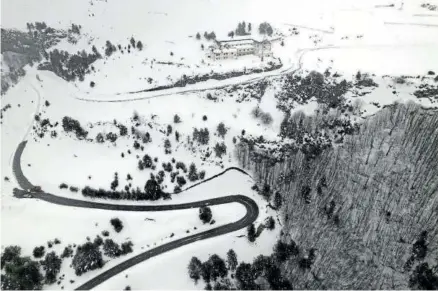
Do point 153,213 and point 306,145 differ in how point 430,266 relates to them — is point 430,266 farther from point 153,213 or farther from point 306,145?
point 153,213

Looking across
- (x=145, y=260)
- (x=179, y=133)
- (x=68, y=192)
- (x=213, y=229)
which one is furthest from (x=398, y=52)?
(x=68, y=192)

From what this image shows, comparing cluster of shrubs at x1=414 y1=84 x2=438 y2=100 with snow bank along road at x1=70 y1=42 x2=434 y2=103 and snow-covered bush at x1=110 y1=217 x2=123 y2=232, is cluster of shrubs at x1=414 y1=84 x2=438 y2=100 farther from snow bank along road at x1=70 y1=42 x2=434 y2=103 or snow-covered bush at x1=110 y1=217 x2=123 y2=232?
snow-covered bush at x1=110 y1=217 x2=123 y2=232

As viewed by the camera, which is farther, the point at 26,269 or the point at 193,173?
the point at 193,173

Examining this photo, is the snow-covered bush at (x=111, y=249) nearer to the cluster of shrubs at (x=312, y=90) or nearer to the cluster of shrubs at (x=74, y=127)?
the cluster of shrubs at (x=74, y=127)

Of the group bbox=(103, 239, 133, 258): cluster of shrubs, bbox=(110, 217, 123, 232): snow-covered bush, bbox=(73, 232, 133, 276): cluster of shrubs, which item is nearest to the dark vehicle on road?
bbox=(73, 232, 133, 276): cluster of shrubs

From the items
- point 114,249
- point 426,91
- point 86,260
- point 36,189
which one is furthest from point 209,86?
point 426,91

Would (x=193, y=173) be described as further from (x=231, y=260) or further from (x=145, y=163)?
(x=231, y=260)

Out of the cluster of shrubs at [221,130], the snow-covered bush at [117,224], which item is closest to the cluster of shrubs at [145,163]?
the snow-covered bush at [117,224]
